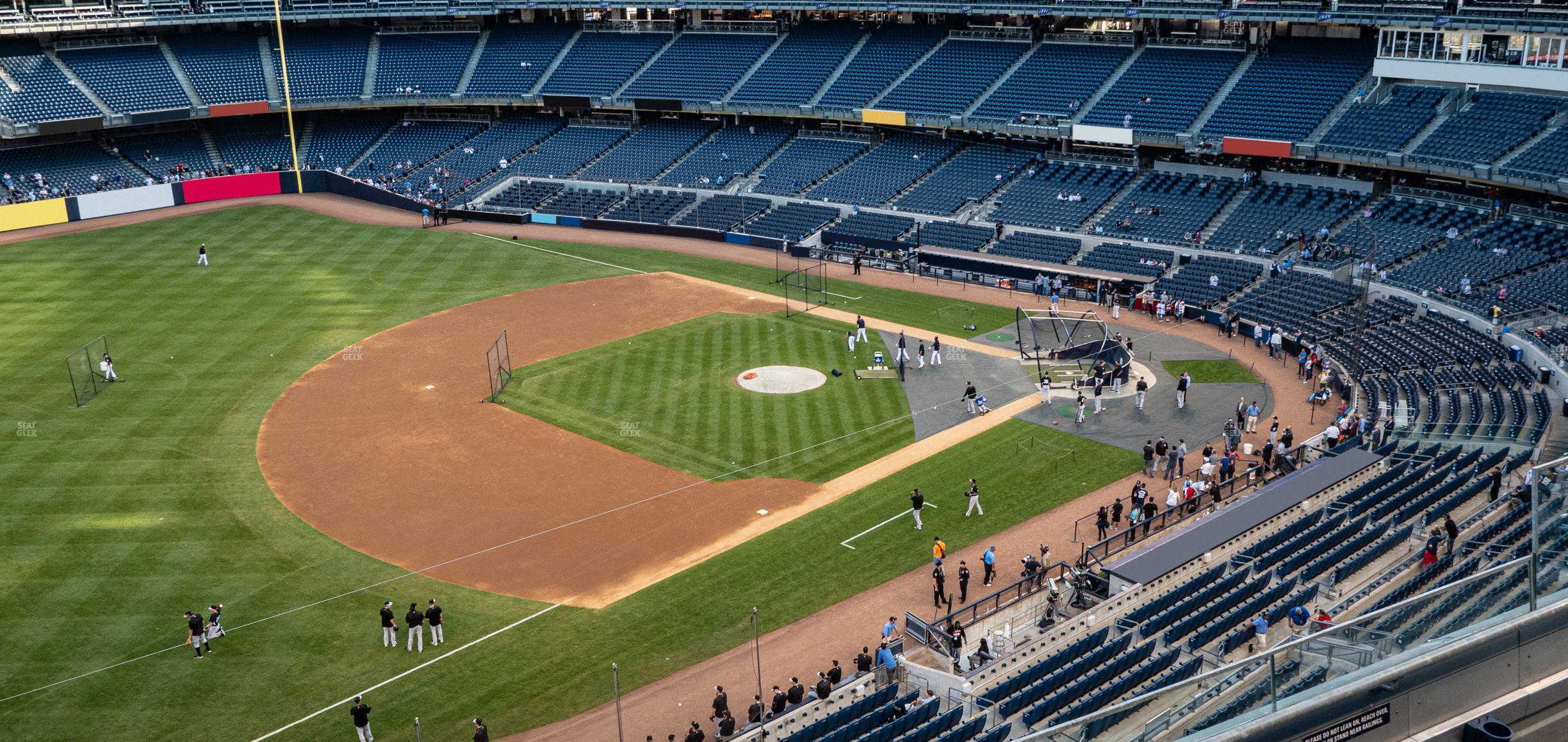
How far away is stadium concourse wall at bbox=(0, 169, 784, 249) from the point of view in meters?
70.7

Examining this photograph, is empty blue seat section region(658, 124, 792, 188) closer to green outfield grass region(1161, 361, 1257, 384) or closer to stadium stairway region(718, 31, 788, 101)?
stadium stairway region(718, 31, 788, 101)

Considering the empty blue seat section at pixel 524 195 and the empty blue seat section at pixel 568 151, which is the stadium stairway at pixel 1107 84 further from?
the empty blue seat section at pixel 524 195

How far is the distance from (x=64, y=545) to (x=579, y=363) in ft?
66.8

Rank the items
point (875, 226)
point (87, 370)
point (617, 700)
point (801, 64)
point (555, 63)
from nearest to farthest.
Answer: point (617, 700) < point (87, 370) < point (875, 226) < point (801, 64) < point (555, 63)

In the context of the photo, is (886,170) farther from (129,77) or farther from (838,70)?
(129,77)

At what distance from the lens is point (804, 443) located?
132 feet

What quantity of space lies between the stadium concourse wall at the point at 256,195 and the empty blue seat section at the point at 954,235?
28.1ft

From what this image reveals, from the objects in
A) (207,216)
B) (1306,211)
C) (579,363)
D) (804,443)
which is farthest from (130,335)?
(1306,211)

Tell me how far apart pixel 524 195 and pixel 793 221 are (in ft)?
64.5

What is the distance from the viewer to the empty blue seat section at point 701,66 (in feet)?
264

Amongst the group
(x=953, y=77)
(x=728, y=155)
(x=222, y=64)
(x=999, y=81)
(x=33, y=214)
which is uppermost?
(x=222, y=64)

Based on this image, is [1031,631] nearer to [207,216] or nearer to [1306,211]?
[1306,211]

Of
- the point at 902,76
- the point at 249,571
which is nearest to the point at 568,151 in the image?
the point at 902,76

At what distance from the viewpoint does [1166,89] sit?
2594 inches
